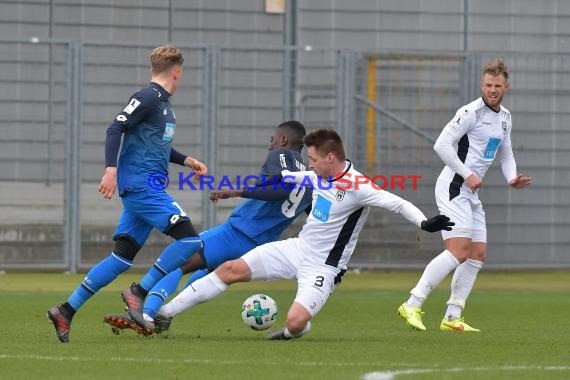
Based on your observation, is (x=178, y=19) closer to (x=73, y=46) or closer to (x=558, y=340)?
(x=73, y=46)

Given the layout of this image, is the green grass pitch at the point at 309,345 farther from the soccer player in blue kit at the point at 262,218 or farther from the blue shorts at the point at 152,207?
the blue shorts at the point at 152,207

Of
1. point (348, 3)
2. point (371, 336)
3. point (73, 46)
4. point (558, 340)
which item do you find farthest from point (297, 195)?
point (348, 3)

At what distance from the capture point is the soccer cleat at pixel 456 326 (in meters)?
10.8

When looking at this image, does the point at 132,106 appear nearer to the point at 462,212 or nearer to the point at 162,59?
the point at 162,59

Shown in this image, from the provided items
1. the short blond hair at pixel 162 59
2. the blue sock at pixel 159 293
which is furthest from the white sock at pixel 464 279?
the short blond hair at pixel 162 59

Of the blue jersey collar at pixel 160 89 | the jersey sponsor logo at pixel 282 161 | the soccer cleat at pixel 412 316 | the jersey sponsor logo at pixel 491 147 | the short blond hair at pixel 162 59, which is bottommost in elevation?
the soccer cleat at pixel 412 316

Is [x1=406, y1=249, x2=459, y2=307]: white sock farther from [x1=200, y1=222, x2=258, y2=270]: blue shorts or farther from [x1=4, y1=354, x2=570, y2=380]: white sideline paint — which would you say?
[x1=4, y1=354, x2=570, y2=380]: white sideline paint

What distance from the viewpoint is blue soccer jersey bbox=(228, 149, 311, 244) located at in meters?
10.6

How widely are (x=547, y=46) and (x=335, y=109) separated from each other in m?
3.72

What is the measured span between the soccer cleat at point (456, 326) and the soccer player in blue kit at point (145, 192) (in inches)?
96.1

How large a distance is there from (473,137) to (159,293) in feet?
9.69

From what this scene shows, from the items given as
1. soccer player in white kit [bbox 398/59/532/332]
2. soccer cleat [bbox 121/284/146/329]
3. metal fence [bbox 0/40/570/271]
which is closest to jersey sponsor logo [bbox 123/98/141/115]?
soccer cleat [bbox 121/284/146/329]

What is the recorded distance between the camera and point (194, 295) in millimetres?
9781

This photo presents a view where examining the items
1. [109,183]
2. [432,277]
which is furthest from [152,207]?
[432,277]
